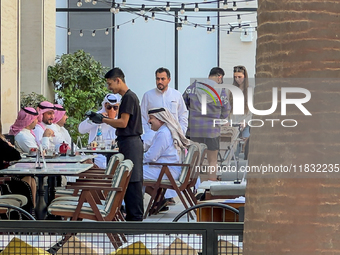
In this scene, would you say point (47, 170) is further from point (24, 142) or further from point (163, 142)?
point (24, 142)

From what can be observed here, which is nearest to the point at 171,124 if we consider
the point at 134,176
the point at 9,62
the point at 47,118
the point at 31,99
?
the point at 134,176

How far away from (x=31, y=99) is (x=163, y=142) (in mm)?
5223

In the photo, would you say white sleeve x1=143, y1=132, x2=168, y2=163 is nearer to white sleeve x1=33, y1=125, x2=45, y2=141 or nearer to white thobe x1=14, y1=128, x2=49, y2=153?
white thobe x1=14, y1=128, x2=49, y2=153

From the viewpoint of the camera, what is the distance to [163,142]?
6832mm

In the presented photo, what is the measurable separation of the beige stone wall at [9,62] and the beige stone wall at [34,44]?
6.06ft

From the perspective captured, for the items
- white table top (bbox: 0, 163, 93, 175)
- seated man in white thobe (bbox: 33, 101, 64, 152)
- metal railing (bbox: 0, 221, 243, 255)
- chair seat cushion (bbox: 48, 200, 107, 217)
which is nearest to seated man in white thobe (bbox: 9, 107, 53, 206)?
seated man in white thobe (bbox: 33, 101, 64, 152)

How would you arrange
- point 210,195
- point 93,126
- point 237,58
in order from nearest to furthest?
point 210,195, point 93,126, point 237,58

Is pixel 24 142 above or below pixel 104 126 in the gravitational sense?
below

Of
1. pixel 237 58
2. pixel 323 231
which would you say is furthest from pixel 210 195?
pixel 237 58

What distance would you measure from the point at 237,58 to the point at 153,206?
29.8ft

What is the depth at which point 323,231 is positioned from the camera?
1.35 metres

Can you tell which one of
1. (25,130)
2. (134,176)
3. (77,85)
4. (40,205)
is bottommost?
(40,205)

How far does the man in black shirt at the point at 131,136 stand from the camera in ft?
18.3

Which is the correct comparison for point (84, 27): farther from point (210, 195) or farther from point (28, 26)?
point (210, 195)
